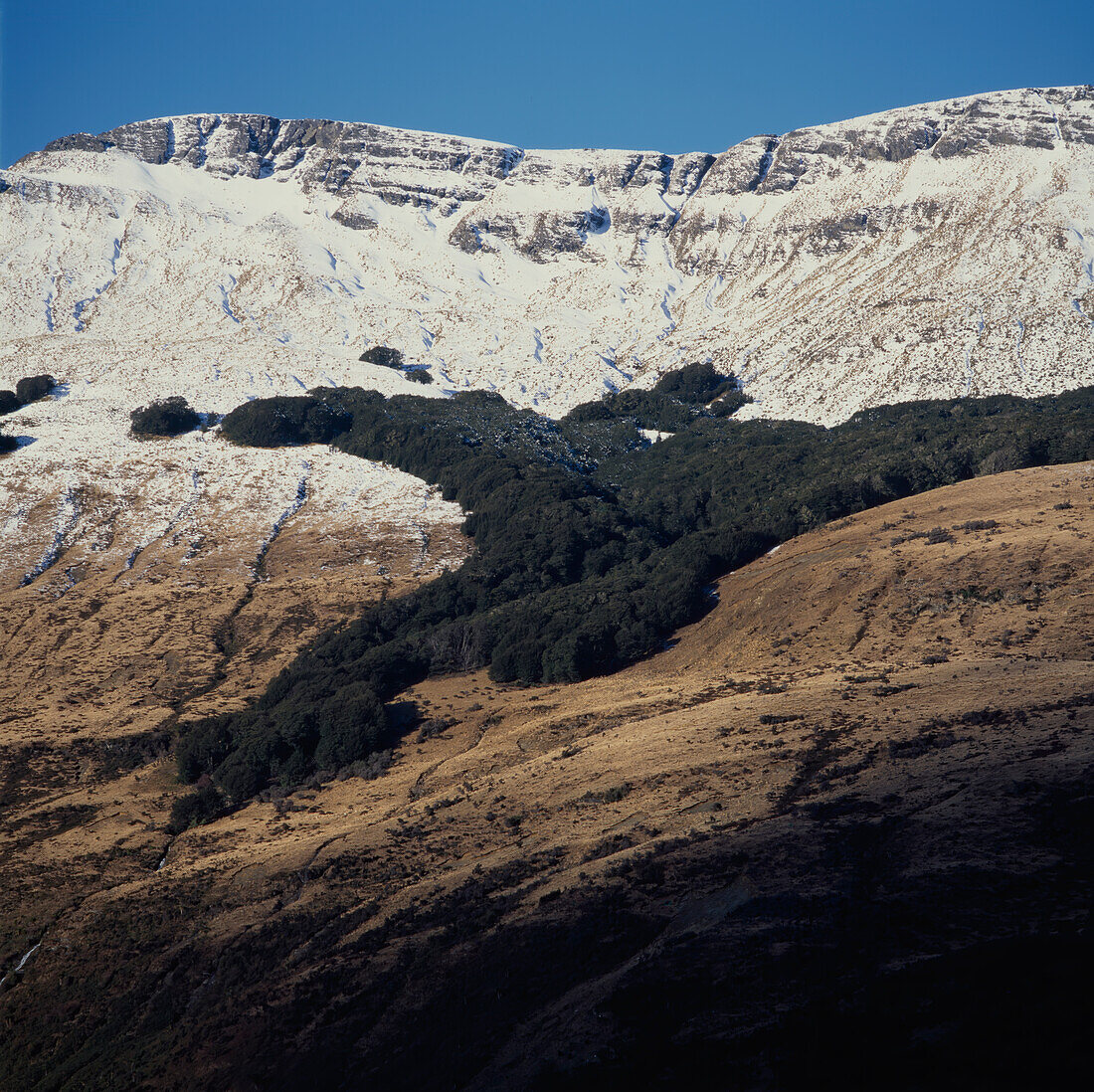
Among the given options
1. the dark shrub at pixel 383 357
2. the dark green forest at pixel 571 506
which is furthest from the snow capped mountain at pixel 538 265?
the dark green forest at pixel 571 506

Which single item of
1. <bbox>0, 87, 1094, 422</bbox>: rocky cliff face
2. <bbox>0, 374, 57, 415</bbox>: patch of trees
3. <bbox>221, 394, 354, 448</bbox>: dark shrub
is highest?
<bbox>0, 87, 1094, 422</bbox>: rocky cliff face

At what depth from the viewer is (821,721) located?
27.4 m

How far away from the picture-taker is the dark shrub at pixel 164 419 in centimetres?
8738

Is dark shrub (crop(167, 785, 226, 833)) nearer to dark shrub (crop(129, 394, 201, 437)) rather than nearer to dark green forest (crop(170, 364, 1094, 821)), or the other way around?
dark green forest (crop(170, 364, 1094, 821))

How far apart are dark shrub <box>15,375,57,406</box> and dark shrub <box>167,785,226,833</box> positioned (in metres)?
71.9

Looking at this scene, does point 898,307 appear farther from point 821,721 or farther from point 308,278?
point 821,721

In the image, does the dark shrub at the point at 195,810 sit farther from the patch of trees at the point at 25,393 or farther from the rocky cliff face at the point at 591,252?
the rocky cliff face at the point at 591,252

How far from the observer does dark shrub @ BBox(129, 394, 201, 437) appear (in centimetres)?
8738

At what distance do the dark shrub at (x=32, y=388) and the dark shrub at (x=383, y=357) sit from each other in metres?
33.5

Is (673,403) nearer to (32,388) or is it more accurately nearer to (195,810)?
(32,388)

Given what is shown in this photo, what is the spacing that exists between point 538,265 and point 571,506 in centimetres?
8011

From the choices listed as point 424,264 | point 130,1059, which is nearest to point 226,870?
point 130,1059

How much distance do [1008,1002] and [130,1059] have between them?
1589cm

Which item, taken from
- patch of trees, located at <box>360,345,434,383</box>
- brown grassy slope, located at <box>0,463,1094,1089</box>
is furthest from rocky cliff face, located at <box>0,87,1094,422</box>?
brown grassy slope, located at <box>0,463,1094,1089</box>
